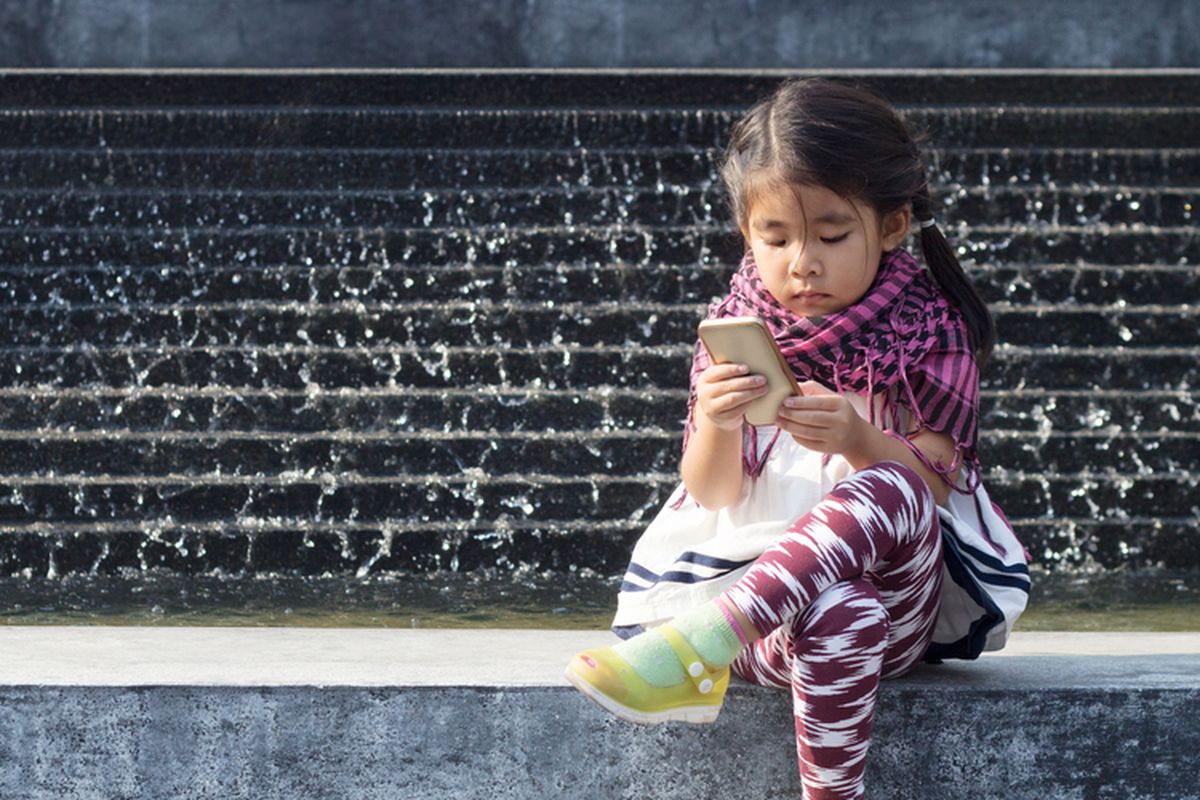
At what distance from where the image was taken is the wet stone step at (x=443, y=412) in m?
6.67

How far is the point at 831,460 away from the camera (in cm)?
258

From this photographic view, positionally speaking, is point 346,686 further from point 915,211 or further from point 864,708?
point 915,211

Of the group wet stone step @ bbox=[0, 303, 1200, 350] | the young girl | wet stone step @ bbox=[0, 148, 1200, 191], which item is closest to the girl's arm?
the young girl

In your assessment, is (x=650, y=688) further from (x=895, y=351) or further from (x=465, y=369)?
(x=465, y=369)

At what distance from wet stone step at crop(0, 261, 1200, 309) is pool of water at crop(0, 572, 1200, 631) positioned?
1745 millimetres

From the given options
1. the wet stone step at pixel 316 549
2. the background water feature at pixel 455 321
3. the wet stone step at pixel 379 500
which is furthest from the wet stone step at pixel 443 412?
the wet stone step at pixel 316 549

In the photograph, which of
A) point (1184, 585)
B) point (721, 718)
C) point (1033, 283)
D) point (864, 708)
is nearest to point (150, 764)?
point (721, 718)

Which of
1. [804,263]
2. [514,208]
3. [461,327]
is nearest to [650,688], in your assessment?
[804,263]

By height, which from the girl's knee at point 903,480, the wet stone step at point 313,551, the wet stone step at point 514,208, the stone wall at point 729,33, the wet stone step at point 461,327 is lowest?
the wet stone step at point 313,551

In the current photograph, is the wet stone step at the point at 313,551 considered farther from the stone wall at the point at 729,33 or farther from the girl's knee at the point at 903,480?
the stone wall at the point at 729,33

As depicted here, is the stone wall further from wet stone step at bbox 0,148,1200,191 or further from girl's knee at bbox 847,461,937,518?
girl's knee at bbox 847,461,937,518

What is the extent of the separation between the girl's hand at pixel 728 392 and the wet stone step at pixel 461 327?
4.65 m

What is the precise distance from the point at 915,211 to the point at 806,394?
40 cm

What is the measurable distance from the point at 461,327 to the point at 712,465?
4.67 meters
